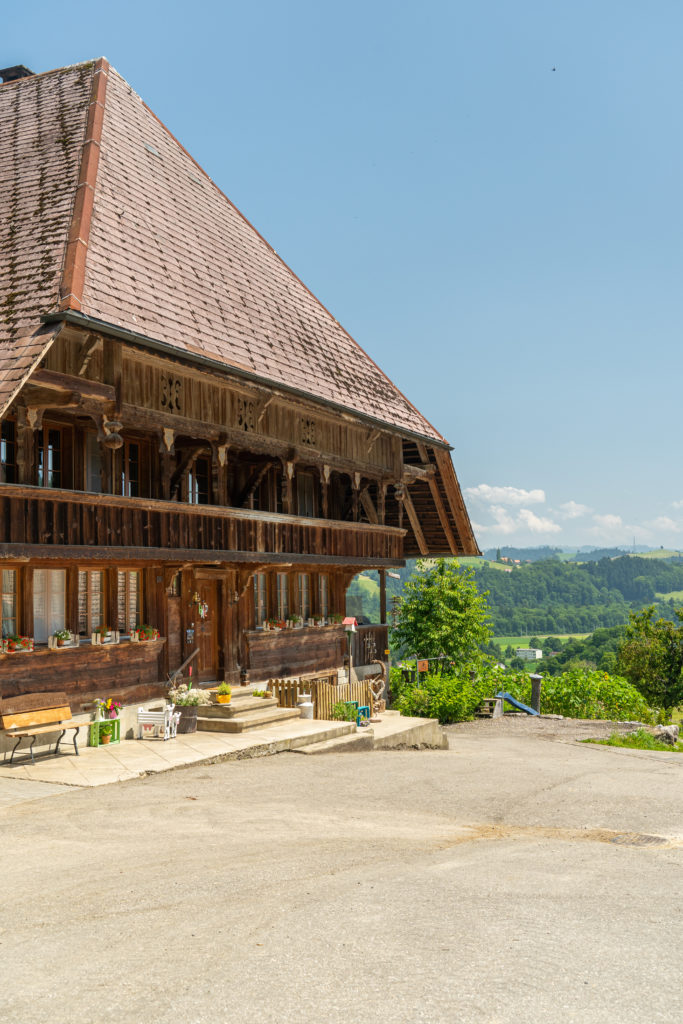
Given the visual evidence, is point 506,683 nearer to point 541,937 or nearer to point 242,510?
point 242,510

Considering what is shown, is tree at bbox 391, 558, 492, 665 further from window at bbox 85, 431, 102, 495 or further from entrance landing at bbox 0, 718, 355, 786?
window at bbox 85, 431, 102, 495

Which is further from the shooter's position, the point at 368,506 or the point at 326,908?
the point at 368,506

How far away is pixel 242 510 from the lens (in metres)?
19.3

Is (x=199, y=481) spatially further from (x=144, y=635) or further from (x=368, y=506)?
(x=368, y=506)

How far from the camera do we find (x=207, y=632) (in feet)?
66.8

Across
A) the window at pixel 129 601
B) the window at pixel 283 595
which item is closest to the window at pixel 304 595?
the window at pixel 283 595

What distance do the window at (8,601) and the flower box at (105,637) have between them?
5.50ft

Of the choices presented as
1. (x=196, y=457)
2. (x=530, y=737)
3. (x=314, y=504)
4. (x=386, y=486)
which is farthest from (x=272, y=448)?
(x=530, y=737)

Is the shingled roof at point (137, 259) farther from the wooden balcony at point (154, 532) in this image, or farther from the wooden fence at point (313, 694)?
the wooden fence at point (313, 694)

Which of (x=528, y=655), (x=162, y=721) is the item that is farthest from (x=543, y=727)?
(x=528, y=655)

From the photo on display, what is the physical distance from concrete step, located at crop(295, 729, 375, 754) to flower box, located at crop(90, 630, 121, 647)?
3869 mm

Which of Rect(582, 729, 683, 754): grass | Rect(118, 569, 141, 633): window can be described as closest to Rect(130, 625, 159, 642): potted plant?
Rect(118, 569, 141, 633): window

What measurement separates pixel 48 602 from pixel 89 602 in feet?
3.17

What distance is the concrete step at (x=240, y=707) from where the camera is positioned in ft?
57.4
